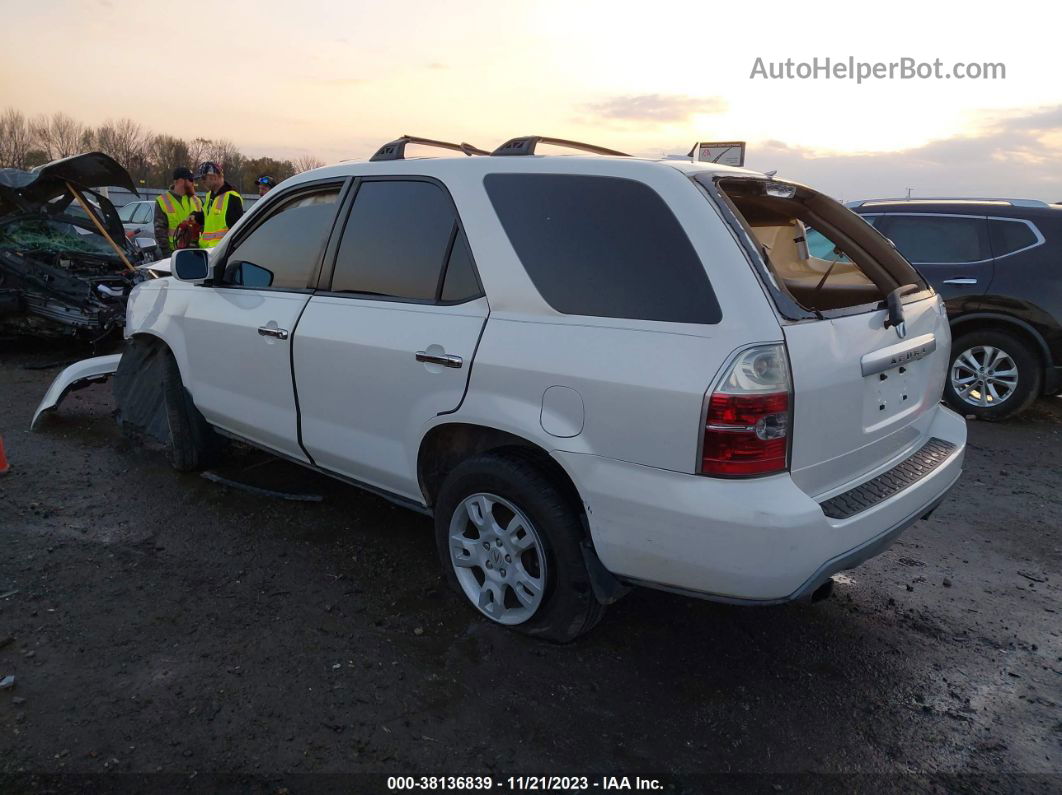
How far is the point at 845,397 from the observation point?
8.32ft

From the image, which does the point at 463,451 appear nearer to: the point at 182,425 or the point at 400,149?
the point at 400,149

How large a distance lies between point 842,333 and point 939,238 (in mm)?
5262

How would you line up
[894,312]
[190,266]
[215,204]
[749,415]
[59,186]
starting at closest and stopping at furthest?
1. [749,415]
2. [894,312]
3. [190,266]
4. [215,204]
5. [59,186]

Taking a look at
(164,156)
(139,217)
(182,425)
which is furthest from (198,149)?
(182,425)

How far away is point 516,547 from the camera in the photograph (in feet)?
9.62

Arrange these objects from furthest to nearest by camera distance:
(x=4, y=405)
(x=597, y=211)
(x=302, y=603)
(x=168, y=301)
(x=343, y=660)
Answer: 1. (x=4, y=405)
2. (x=168, y=301)
3. (x=302, y=603)
4. (x=343, y=660)
5. (x=597, y=211)

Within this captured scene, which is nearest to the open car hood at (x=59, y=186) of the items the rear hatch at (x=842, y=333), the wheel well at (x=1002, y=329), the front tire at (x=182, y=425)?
the front tire at (x=182, y=425)

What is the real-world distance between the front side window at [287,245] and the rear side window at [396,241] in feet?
0.70

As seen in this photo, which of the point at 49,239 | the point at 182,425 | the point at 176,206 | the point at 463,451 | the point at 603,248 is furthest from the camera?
the point at 49,239

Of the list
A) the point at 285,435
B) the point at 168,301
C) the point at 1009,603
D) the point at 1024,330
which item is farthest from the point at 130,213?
the point at 1009,603

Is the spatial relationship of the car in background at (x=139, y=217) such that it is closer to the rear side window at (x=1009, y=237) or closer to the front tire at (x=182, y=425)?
the front tire at (x=182, y=425)

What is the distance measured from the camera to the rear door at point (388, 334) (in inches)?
118

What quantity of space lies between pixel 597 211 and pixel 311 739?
6.63ft

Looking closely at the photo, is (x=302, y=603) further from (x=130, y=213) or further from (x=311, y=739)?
(x=130, y=213)
